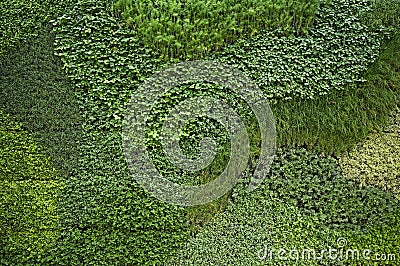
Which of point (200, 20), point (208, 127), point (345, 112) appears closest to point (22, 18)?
point (200, 20)

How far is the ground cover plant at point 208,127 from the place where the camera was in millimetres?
3438

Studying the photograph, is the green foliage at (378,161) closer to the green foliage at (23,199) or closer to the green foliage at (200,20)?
the green foliage at (200,20)

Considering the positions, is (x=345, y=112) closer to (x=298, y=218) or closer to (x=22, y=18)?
(x=298, y=218)

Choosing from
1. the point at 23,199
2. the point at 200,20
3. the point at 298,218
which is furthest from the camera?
the point at 298,218

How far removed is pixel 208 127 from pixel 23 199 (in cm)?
162

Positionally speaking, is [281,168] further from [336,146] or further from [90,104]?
[90,104]

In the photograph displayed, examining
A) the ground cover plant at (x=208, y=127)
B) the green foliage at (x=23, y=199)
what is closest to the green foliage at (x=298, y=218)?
the ground cover plant at (x=208, y=127)

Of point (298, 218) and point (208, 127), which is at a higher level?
point (208, 127)

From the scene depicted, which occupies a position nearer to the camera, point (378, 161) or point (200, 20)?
point (200, 20)

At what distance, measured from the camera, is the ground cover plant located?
3438 millimetres

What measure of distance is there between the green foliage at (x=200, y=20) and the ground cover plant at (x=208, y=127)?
0.05 metres

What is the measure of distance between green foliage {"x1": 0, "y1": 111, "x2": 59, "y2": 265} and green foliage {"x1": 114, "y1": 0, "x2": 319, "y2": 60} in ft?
4.24

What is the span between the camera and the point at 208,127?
3.55 m

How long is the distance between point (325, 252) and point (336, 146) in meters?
0.92
